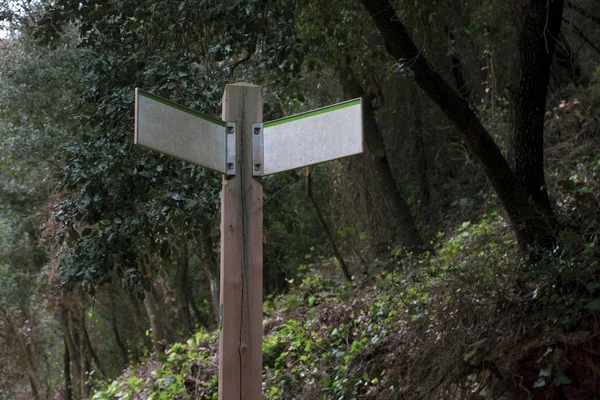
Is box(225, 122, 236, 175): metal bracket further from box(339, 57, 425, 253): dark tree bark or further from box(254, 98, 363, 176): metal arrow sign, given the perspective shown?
box(339, 57, 425, 253): dark tree bark

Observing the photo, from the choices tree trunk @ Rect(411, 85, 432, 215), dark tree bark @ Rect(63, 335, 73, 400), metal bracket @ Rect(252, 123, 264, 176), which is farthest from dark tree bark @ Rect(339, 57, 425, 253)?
dark tree bark @ Rect(63, 335, 73, 400)

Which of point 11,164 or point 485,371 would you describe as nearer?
point 485,371

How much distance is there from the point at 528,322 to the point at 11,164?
1085cm

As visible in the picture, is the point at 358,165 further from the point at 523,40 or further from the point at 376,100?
the point at 523,40

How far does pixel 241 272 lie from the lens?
12.0 feet

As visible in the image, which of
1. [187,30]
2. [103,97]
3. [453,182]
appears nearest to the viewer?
[103,97]

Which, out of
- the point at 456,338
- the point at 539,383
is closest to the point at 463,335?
the point at 456,338

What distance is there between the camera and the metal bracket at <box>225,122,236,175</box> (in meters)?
3.70

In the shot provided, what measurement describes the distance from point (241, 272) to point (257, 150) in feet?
2.02

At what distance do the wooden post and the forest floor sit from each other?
2.71m

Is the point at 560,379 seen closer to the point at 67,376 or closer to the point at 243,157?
the point at 243,157

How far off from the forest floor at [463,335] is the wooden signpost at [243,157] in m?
2.74

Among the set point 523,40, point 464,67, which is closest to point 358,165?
point 464,67

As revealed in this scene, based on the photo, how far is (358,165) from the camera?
1250cm
